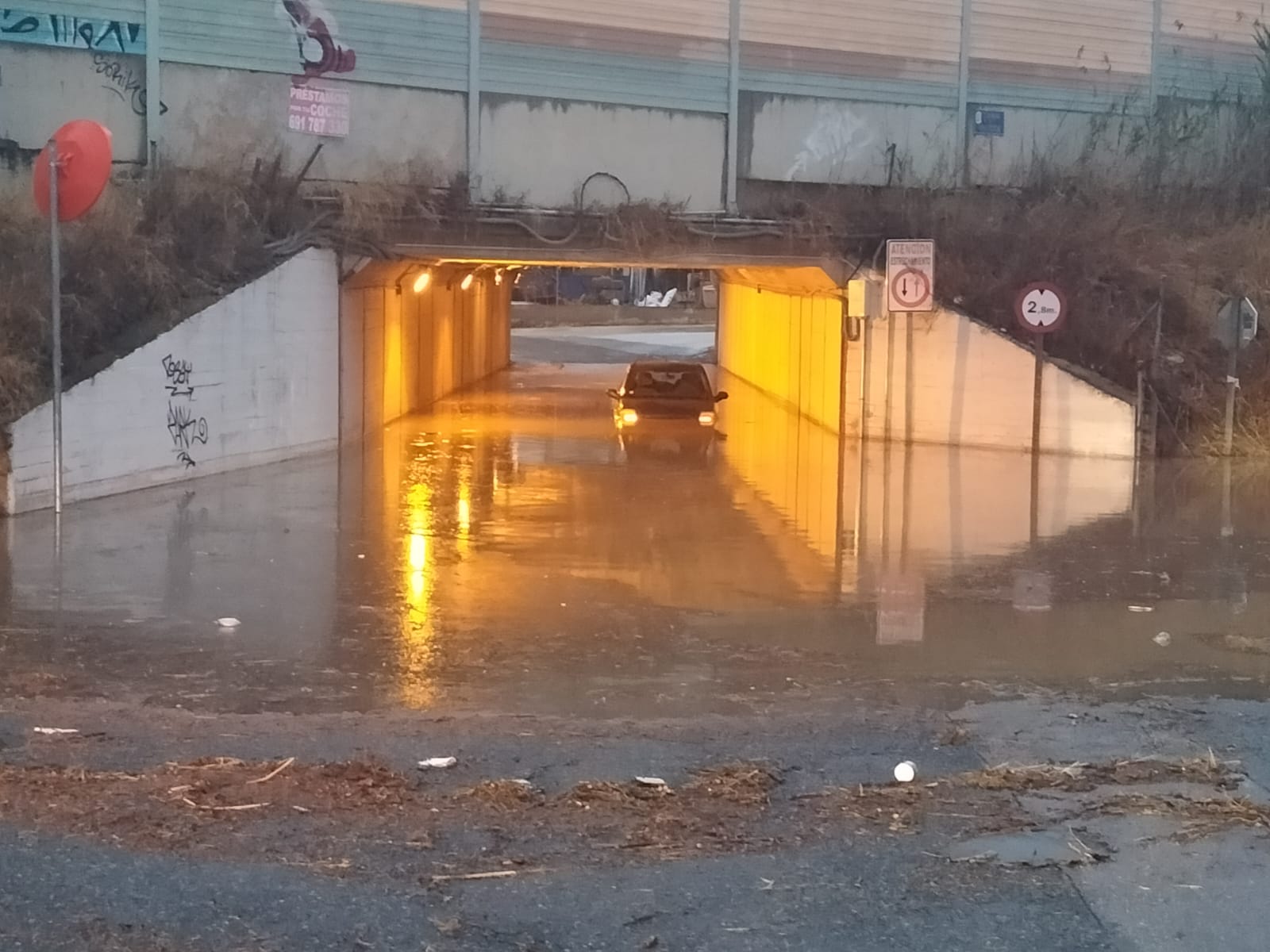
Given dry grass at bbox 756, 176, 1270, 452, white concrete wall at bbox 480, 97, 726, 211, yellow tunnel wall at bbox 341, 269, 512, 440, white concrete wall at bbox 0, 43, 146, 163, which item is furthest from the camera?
white concrete wall at bbox 480, 97, 726, 211

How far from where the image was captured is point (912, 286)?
850 inches

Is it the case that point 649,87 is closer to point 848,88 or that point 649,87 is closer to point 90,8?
point 848,88

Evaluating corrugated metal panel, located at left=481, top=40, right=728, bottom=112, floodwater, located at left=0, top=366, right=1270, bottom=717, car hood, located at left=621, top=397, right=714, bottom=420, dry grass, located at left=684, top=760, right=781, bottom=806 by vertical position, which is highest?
corrugated metal panel, located at left=481, top=40, right=728, bottom=112

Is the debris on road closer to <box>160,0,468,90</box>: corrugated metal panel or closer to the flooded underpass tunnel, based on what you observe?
the flooded underpass tunnel

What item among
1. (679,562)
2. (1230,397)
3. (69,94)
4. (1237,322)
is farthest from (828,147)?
(679,562)

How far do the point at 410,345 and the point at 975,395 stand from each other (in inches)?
421

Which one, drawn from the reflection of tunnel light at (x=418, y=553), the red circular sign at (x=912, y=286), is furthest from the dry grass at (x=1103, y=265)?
the reflection of tunnel light at (x=418, y=553)

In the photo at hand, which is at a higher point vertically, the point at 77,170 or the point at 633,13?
the point at 633,13

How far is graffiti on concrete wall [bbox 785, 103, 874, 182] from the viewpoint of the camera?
80.9 feet

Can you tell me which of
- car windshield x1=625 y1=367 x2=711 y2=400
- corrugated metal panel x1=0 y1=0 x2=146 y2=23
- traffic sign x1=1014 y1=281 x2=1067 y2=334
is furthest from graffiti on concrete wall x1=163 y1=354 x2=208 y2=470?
traffic sign x1=1014 y1=281 x2=1067 y2=334

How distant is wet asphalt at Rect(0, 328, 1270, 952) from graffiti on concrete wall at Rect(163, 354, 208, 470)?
2.54ft

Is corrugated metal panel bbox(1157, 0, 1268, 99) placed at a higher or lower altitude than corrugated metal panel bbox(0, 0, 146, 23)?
higher

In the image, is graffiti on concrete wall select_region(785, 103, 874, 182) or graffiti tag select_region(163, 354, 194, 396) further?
graffiti on concrete wall select_region(785, 103, 874, 182)

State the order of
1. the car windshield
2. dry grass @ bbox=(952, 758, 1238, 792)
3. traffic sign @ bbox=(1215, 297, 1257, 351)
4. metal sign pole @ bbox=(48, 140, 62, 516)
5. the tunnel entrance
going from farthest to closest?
the car windshield, traffic sign @ bbox=(1215, 297, 1257, 351), metal sign pole @ bbox=(48, 140, 62, 516), the tunnel entrance, dry grass @ bbox=(952, 758, 1238, 792)
